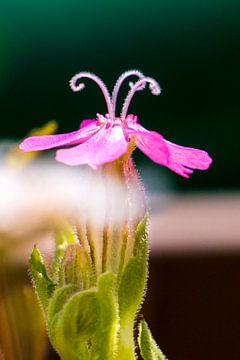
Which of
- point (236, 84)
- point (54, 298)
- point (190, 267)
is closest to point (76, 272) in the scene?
point (54, 298)

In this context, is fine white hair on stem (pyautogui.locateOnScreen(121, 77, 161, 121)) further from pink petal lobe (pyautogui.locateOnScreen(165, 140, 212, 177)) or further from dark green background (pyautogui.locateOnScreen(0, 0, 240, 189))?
dark green background (pyautogui.locateOnScreen(0, 0, 240, 189))

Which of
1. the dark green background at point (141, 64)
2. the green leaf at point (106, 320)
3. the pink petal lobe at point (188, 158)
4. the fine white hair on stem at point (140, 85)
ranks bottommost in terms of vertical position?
the green leaf at point (106, 320)

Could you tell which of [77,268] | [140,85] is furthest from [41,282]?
[140,85]

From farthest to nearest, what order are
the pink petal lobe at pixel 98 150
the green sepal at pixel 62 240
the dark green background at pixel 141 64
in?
the dark green background at pixel 141 64 < the green sepal at pixel 62 240 < the pink petal lobe at pixel 98 150

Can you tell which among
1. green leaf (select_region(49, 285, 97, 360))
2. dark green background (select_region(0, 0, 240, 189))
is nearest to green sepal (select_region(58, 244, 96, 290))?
green leaf (select_region(49, 285, 97, 360))

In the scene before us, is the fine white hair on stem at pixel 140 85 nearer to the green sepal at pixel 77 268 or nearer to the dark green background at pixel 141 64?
the green sepal at pixel 77 268

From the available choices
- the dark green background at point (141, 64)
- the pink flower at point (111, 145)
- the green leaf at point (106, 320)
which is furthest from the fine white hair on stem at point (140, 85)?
the dark green background at point (141, 64)

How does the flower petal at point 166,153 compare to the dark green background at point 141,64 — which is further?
the dark green background at point 141,64
